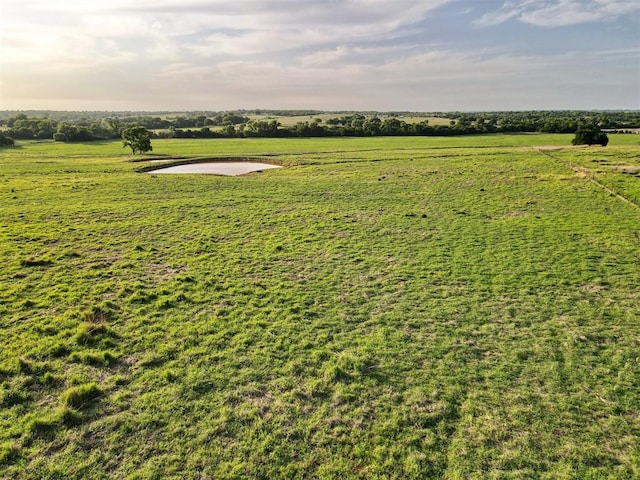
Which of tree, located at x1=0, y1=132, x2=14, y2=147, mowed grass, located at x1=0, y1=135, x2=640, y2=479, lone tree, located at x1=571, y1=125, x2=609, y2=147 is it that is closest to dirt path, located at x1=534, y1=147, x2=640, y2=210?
mowed grass, located at x1=0, y1=135, x2=640, y2=479

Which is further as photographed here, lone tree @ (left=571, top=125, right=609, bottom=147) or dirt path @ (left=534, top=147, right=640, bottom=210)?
lone tree @ (left=571, top=125, right=609, bottom=147)

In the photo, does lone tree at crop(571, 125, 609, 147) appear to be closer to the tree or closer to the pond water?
the pond water

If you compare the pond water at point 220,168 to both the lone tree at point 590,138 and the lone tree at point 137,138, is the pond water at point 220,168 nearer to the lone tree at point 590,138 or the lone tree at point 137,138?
the lone tree at point 137,138

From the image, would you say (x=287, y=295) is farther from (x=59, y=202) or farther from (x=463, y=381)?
(x=59, y=202)

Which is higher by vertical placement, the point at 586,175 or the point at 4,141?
the point at 4,141

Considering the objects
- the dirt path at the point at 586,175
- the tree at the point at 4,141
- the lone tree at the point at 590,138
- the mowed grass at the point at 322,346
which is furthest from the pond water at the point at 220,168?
the tree at the point at 4,141

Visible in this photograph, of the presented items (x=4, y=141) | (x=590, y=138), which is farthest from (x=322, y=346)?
(x=4, y=141)

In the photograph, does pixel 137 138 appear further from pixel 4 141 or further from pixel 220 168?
pixel 4 141
